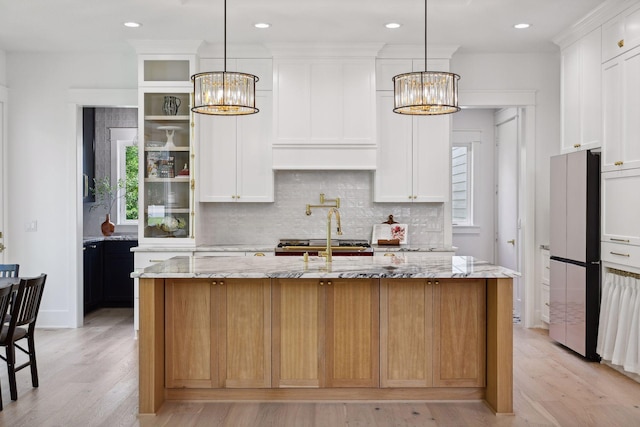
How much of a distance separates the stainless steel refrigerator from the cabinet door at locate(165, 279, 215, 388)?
2.91m

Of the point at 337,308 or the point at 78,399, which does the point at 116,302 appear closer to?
the point at 78,399

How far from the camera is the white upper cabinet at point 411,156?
241 inches

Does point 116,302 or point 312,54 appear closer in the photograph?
point 312,54

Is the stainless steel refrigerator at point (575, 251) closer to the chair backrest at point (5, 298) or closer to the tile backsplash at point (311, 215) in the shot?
the tile backsplash at point (311, 215)

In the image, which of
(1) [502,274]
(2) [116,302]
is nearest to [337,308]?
(1) [502,274]

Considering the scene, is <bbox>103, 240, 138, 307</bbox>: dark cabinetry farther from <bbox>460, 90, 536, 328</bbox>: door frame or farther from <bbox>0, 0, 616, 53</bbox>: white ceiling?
<bbox>460, 90, 536, 328</bbox>: door frame

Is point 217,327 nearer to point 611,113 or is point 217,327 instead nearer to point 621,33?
point 611,113

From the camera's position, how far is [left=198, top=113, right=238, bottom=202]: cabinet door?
6082 mm

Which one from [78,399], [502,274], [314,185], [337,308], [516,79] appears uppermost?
[516,79]

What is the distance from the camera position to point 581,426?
3582mm

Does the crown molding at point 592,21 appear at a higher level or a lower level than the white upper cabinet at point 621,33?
higher

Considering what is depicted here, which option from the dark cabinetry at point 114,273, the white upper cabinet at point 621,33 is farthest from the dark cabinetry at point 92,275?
the white upper cabinet at point 621,33

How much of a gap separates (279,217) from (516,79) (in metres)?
2.72

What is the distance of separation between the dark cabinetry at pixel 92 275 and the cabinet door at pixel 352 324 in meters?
4.05
